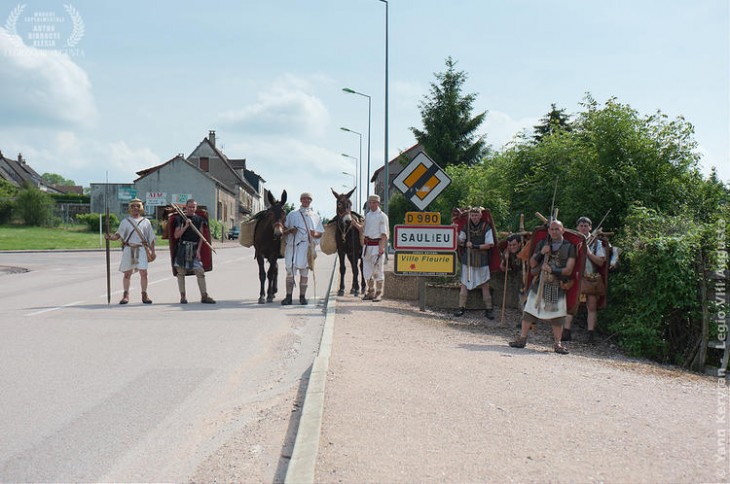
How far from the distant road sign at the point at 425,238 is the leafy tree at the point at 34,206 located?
55.5 meters

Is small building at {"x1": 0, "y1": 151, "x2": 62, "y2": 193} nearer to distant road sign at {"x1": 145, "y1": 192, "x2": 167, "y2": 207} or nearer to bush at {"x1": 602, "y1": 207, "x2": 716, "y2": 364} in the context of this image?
distant road sign at {"x1": 145, "y1": 192, "x2": 167, "y2": 207}

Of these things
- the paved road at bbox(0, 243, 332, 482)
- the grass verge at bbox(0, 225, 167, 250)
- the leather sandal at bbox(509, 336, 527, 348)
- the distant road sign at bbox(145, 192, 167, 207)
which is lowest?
the paved road at bbox(0, 243, 332, 482)

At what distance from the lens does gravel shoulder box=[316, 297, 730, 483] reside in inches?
152

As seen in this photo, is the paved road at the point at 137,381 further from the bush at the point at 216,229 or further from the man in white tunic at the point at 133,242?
the bush at the point at 216,229

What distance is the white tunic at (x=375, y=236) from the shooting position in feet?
40.9

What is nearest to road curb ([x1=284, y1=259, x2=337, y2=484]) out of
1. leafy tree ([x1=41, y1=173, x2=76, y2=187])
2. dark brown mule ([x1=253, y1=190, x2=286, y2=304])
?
dark brown mule ([x1=253, y1=190, x2=286, y2=304])

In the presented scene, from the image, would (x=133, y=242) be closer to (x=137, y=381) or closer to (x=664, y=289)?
(x=137, y=381)

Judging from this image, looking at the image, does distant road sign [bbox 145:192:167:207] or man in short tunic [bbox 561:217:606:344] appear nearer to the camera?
man in short tunic [bbox 561:217:606:344]

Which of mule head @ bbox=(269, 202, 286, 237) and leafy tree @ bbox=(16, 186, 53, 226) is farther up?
leafy tree @ bbox=(16, 186, 53, 226)

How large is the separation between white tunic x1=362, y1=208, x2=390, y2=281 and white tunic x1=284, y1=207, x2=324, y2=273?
42.3 inches

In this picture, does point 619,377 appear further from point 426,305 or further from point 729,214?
point 426,305

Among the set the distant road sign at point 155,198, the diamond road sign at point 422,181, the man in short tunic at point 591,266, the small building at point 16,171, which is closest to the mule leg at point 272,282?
the diamond road sign at point 422,181

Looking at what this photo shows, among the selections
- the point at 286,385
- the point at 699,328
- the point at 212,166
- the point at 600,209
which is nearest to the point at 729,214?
the point at 699,328

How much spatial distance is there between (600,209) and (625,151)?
1.03m
